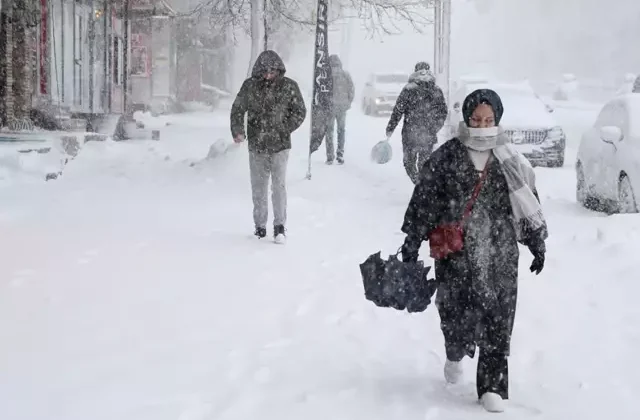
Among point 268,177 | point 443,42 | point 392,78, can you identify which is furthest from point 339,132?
point 392,78

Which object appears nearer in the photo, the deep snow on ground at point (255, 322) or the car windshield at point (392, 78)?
the deep snow on ground at point (255, 322)

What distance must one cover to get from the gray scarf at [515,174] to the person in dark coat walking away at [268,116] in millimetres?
4504

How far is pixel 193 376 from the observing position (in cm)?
510

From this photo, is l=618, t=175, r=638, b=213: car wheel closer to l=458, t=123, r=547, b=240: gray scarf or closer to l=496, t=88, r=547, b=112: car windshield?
l=458, t=123, r=547, b=240: gray scarf

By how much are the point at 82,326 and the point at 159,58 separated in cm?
3084

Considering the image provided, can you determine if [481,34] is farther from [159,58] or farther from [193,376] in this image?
[193,376]

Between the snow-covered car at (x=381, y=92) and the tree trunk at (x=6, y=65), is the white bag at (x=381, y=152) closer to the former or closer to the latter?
the tree trunk at (x=6, y=65)

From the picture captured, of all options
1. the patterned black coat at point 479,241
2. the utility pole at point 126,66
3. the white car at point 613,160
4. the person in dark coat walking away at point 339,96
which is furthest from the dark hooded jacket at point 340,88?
the patterned black coat at point 479,241

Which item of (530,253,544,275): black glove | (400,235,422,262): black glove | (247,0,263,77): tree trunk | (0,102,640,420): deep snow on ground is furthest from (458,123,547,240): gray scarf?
(247,0,263,77): tree trunk

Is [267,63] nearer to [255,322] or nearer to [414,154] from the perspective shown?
[255,322]

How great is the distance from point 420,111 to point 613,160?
2.56m

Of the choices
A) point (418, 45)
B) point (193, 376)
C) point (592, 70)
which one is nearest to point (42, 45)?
point (193, 376)

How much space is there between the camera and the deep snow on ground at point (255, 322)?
4809mm

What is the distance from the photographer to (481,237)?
4648mm
